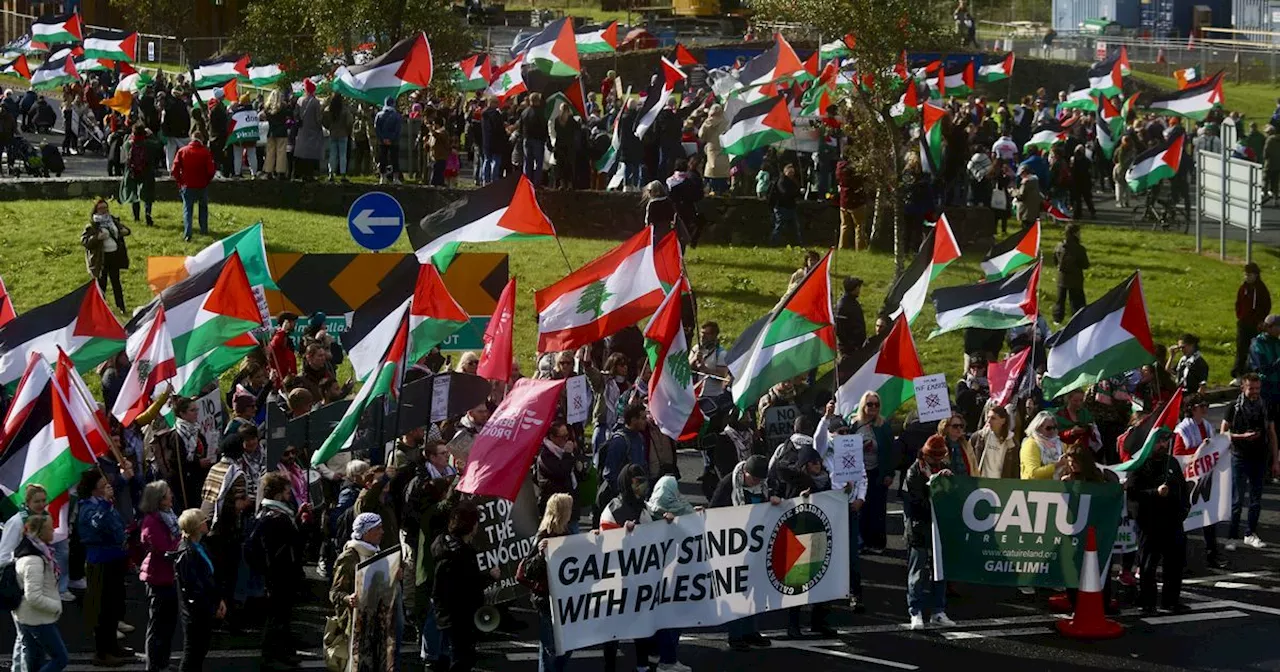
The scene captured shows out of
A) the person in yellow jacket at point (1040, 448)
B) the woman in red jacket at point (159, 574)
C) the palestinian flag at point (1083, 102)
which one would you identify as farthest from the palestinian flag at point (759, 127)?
the woman in red jacket at point (159, 574)

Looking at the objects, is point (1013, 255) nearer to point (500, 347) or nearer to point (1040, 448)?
point (1040, 448)

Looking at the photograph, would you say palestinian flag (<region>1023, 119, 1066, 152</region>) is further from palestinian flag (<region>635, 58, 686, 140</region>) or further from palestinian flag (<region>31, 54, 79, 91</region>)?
palestinian flag (<region>31, 54, 79, 91</region>)

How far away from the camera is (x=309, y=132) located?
3462 cm

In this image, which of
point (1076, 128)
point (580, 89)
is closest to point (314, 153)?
point (580, 89)

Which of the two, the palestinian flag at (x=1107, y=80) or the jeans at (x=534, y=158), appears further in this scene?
the palestinian flag at (x=1107, y=80)

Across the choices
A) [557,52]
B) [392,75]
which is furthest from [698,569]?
[557,52]

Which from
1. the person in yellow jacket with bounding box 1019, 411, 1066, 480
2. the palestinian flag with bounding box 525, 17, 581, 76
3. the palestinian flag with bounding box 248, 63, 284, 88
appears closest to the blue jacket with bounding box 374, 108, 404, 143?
the palestinian flag with bounding box 525, 17, 581, 76

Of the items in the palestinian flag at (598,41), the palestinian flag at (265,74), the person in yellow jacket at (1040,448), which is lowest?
the person in yellow jacket at (1040,448)

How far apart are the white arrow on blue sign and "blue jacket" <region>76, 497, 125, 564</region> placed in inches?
289

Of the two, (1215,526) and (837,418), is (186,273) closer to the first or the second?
(837,418)

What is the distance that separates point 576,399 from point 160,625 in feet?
17.4

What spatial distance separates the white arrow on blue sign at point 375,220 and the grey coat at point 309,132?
40.3 ft

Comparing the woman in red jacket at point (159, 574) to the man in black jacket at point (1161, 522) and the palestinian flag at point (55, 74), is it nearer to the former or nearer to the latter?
the man in black jacket at point (1161, 522)

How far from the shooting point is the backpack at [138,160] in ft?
103
